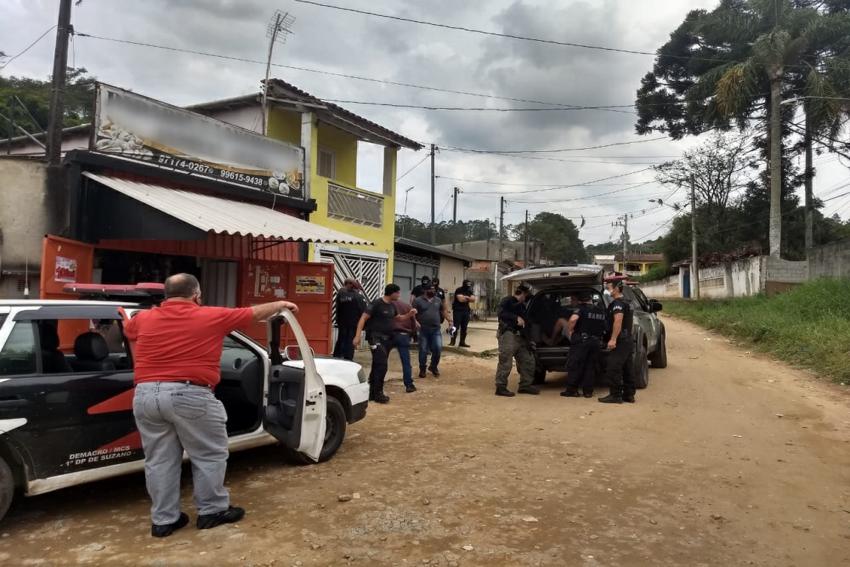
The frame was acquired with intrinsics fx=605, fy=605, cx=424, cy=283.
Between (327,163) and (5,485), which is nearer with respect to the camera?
(5,485)

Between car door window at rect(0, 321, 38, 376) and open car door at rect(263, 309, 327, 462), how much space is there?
4.89ft

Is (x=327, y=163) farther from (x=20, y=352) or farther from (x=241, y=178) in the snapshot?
(x=20, y=352)

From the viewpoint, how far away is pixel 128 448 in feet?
13.1

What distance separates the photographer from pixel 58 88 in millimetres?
8586

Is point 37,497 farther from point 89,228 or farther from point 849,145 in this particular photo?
→ point 849,145

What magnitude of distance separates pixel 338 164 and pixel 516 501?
39.2 ft

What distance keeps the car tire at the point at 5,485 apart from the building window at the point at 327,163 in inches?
454

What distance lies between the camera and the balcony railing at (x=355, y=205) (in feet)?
44.1

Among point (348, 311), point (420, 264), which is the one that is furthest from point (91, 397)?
point (420, 264)

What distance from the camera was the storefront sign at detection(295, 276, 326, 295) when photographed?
11156mm

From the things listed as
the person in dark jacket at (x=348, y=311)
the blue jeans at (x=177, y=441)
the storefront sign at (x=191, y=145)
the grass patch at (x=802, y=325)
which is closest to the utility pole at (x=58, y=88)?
the storefront sign at (x=191, y=145)

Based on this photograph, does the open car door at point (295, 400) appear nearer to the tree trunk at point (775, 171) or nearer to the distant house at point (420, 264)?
the distant house at point (420, 264)

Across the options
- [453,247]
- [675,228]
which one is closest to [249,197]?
[453,247]

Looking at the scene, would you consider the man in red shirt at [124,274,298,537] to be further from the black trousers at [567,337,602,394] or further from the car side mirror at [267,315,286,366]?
the black trousers at [567,337,602,394]
